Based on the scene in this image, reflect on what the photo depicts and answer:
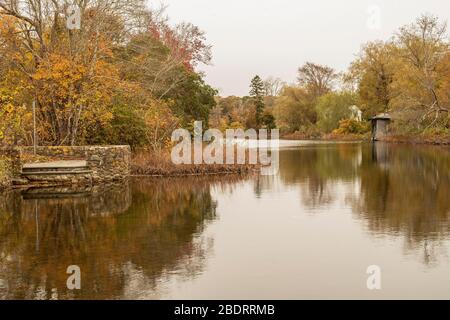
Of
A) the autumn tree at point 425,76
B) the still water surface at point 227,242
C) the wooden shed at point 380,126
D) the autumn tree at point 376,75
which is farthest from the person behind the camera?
the autumn tree at point 376,75

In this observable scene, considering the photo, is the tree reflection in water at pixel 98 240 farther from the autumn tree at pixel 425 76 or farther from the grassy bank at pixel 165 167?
the autumn tree at pixel 425 76

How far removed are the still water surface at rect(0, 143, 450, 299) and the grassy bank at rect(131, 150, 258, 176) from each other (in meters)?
3.94

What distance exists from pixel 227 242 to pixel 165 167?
37.2 ft

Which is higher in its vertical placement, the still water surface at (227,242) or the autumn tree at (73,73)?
the autumn tree at (73,73)

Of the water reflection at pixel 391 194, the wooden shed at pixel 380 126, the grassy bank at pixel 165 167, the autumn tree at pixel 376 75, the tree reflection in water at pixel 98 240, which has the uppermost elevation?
the autumn tree at pixel 376 75

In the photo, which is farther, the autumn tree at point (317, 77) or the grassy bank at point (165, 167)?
the autumn tree at point (317, 77)

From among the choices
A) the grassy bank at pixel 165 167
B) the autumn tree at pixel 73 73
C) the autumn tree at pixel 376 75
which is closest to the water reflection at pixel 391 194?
the grassy bank at pixel 165 167

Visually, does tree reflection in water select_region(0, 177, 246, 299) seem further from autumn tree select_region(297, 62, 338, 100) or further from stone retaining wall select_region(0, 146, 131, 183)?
autumn tree select_region(297, 62, 338, 100)

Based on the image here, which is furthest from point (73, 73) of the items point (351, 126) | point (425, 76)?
point (351, 126)

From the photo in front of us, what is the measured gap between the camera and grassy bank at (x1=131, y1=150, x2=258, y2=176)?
64.5 ft

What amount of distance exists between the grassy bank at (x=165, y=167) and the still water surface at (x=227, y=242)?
3935 mm

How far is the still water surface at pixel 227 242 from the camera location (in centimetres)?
623

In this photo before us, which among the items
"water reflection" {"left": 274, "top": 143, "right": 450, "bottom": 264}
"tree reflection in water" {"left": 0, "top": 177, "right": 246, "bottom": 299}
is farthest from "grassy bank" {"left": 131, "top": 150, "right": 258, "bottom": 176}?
"tree reflection in water" {"left": 0, "top": 177, "right": 246, "bottom": 299}

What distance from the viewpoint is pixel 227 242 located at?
28.4ft
